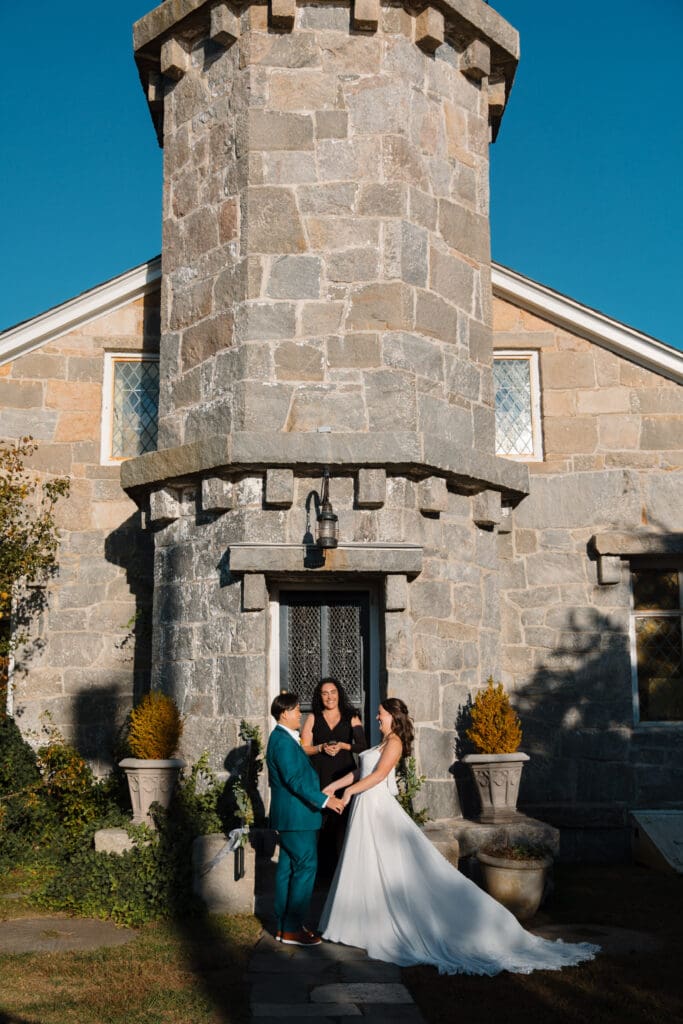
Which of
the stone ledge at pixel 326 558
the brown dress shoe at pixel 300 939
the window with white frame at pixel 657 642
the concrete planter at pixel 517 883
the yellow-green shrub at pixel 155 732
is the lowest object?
the brown dress shoe at pixel 300 939

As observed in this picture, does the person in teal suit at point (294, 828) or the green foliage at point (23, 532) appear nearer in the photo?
the person in teal suit at point (294, 828)

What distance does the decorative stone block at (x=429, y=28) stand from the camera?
8.68 metres

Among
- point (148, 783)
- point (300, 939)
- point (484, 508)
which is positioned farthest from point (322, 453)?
point (300, 939)

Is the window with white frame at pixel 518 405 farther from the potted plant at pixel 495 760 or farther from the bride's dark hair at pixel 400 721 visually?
the bride's dark hair at pixel 400 721

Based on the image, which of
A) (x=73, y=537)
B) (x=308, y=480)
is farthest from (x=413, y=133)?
(x=73, y=537)

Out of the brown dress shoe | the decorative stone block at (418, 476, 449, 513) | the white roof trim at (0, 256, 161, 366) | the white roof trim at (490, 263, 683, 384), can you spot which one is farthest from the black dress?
the white roof trim at (0, 256, 161, 366)

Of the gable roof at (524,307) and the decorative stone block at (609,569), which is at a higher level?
the gable roof at (524,307)

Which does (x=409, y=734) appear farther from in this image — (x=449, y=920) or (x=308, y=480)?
(x=308, y=480)

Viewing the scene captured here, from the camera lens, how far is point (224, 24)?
8.62m

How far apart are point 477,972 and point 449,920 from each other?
470 mm

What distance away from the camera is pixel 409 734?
657 cm

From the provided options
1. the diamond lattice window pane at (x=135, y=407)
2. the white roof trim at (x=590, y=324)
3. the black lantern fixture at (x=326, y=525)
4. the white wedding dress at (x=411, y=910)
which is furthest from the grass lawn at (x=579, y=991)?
the diamond lattice window pane at (x=135, y=407)

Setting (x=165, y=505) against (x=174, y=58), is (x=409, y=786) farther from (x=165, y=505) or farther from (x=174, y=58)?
(x=174, y=58)

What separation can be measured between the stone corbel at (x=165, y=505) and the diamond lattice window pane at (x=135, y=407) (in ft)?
6.79
